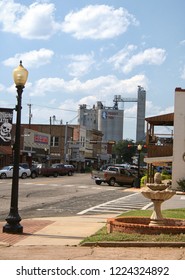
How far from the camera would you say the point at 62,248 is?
1053cm

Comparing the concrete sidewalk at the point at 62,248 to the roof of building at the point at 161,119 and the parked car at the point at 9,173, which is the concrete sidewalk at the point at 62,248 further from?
the parked car at the point at 9,173

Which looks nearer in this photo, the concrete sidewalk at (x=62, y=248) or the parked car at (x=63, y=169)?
the concrete sidewalk at (x=62, y=248)

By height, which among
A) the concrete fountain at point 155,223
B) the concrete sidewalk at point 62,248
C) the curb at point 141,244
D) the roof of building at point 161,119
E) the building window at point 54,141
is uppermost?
the roof of building at point 161,119

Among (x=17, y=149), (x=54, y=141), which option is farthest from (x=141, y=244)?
(x=54, y=141)

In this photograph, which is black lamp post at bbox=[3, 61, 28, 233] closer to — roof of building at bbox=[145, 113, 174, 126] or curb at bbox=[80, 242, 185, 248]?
curb at bbox=[80, 242, 185, 248]

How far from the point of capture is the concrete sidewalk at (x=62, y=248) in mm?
9539

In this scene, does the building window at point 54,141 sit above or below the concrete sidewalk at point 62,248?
above

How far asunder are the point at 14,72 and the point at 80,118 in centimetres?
13161

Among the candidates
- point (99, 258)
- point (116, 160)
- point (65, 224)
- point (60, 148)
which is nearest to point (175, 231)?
point (99, 258)

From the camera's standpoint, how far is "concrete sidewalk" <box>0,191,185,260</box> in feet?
31.3

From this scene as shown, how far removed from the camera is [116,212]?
64.6 feet

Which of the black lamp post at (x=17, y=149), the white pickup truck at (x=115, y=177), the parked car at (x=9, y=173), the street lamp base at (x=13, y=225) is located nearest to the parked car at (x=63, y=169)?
the parked car at (x=9, y=173)

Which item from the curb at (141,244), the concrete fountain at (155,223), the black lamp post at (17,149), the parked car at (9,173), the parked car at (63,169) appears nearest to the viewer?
the curb at (141,244)

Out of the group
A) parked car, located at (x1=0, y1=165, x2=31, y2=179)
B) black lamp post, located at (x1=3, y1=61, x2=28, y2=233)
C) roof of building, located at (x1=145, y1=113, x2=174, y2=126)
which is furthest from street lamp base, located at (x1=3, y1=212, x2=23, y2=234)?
parked car, located at (x1=0, y1=165, x2=31, y2=179)
